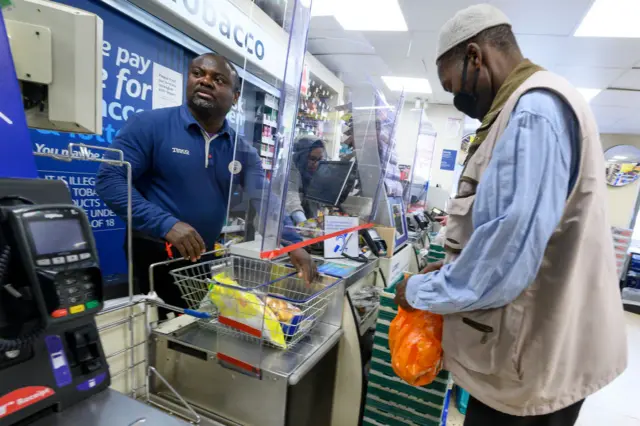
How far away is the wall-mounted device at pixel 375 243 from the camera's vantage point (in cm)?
195

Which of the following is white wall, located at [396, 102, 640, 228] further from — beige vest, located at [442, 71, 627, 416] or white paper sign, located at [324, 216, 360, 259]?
beige vest, located at [442, 71, 627, 416]

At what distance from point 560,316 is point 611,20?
3.92 metres

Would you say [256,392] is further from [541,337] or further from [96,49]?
[96,49]

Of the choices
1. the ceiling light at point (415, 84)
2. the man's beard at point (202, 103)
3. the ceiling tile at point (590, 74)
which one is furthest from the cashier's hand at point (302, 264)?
the ceiling tile at point (590, 74)

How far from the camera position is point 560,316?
0.88 metres

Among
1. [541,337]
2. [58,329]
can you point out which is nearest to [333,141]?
[541,337]

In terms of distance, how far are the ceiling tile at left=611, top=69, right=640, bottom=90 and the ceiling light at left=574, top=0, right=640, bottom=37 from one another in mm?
1338

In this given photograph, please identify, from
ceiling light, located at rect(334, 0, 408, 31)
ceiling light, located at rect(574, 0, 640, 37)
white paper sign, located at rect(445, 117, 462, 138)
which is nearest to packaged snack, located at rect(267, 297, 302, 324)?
ceiling light, located at rect(334, 0, 408, 31)

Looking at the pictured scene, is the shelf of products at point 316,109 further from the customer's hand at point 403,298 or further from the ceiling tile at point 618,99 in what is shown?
the ceiling tile at point 618,99

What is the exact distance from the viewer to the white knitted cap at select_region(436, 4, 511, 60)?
39.4 inches

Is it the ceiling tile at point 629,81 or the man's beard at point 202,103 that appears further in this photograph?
the ceiling tile at point 629,81

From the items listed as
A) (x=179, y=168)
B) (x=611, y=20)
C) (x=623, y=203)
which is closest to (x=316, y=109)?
(x=179, y=168)

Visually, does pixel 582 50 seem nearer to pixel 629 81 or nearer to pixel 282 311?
pixel 629 81

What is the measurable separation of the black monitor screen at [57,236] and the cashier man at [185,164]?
3.02ft
